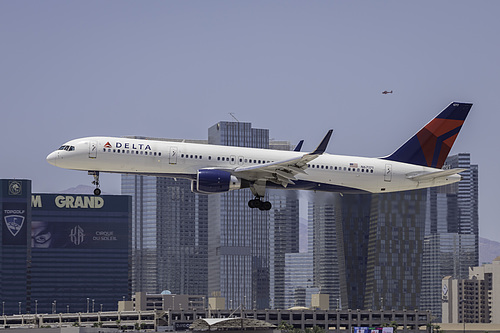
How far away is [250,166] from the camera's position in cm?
8925

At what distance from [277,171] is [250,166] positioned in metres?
2.58

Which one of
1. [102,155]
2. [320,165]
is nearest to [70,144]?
[102,155]

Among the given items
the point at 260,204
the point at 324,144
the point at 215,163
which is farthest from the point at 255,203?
the point at 324,144

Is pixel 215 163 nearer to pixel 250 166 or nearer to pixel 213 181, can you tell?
pixel 213 181

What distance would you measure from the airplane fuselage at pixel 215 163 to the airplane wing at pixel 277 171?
35.8 inches

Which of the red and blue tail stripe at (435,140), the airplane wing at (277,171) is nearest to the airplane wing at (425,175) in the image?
the red and blue tail stripe at (435,140)

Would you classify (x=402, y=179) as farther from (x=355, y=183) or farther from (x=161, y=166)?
(x=161, y=166)

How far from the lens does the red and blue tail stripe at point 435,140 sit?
312ft

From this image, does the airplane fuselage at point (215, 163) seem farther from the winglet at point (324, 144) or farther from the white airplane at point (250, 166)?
the winglet at point (324, 144)

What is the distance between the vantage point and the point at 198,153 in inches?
3497

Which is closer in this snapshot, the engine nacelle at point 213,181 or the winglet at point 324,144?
the winglet at point 324,144

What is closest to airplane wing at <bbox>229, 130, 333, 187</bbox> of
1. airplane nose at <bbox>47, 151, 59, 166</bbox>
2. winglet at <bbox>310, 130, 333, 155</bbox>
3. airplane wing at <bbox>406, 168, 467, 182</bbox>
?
winglet at <bbox>310, 130, 333, 155</bbox>

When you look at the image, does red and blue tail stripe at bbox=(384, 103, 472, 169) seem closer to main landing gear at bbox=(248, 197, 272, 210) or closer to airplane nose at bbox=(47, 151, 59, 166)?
main landing gear at bbox=(248, 197, 272, 210)

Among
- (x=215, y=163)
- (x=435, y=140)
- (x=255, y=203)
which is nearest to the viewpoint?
(x=215, y=163)
